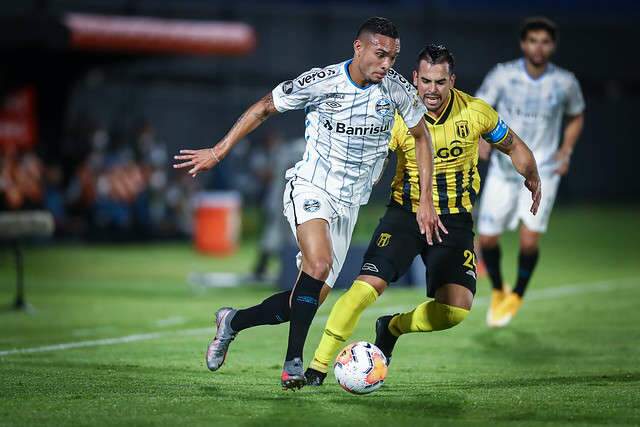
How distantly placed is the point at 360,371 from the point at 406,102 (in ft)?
5.79

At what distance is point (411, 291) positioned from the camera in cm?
1427

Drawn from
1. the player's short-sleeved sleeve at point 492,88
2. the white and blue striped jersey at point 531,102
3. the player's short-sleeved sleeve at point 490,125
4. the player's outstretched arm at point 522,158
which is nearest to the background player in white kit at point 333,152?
the player's short-sleeved sleeve at point 490,125

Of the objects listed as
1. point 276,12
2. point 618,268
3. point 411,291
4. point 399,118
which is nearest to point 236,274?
point 411,291

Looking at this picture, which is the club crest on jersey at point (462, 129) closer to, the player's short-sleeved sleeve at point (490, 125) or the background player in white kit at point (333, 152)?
the player's short-sleeved sleeve at point (490, 125)

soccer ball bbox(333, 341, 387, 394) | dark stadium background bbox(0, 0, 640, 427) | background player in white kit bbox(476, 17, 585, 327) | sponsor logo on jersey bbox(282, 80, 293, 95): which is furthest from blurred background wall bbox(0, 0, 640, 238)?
soccer ball bbox(333, 341, 387, 394)

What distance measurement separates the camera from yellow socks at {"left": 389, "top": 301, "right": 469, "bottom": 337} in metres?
7.92

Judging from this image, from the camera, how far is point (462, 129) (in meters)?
8.03

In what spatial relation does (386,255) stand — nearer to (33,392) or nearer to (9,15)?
(33,392)

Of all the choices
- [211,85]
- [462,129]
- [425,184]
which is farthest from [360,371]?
[211,85]

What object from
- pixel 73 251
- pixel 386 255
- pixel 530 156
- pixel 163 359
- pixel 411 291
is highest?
pixel 530 156

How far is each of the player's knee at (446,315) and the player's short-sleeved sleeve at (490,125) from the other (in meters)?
1.19

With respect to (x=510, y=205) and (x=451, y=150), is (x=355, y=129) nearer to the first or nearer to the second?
(x=451, y=150)

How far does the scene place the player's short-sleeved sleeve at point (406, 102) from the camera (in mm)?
7527

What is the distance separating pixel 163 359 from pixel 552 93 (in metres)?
4.54
